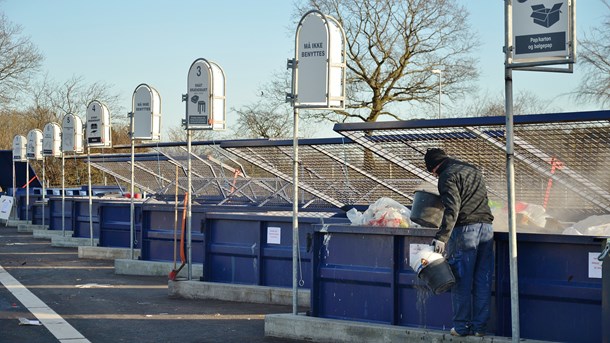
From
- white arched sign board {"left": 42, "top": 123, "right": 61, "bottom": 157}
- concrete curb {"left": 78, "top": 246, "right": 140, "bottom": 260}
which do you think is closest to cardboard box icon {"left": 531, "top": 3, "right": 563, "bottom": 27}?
concrete curb {"left": 78, "top": 246, "right": 140, "bottom": 260}

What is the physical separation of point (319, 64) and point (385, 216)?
199 centimetres

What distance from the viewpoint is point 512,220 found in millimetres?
8234

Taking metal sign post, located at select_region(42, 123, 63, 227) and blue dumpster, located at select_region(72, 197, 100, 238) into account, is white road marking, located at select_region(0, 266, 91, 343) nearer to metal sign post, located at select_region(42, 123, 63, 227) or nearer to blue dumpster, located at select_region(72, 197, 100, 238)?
blue dumpster, located at select_region(72, 197, 100, 238)

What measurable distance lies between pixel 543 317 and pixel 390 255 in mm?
1848

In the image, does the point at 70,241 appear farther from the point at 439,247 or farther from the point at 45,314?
the point at 439,247

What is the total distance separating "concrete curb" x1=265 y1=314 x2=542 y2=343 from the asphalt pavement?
0.17 m

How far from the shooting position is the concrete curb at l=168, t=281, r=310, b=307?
13.8 meters

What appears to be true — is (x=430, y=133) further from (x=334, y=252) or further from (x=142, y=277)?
(x=142, y=277)

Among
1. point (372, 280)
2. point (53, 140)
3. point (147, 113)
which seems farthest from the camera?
point (53, 140)

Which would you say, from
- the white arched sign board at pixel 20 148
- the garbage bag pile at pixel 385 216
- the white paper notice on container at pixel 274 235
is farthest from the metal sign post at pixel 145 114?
the white arched sign board at pixel 20 148

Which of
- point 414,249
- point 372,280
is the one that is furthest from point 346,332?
point 414,249

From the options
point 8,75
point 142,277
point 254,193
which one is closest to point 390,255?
point 142,277

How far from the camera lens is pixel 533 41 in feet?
26.3

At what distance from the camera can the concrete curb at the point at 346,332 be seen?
9.55 metres
